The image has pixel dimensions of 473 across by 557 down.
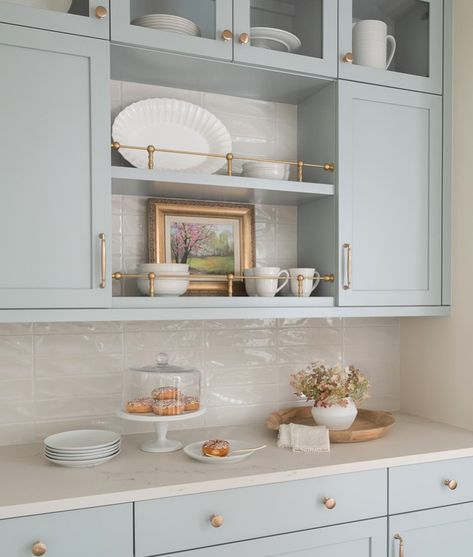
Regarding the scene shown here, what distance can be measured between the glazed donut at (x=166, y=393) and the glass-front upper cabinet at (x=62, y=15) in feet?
3.57

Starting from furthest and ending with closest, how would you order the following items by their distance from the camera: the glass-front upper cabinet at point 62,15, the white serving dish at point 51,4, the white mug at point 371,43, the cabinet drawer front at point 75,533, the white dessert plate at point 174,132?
the white mug at point 371,43 → the white dessert plate at point 174,132 → the white serving dish at point 51,4 → the glass-front upper cabinet at point 62,15 → the cabinet drawer front at point 75,533

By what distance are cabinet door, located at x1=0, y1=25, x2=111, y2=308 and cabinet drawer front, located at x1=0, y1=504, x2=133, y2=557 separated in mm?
572

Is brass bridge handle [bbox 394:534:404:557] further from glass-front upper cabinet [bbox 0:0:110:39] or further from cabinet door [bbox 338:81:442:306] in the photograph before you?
glass-front upper cabinet [bbox 0:0:110:39]

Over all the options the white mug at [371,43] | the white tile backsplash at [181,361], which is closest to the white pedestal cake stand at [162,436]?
the white tile backsplash at [181,361]

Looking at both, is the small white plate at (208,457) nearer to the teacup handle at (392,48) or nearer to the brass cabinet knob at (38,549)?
the brass cabinet knob at (38,549)

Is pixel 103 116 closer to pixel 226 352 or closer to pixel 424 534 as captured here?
pixel 226 352

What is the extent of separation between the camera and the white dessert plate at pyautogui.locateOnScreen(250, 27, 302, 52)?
1901mm

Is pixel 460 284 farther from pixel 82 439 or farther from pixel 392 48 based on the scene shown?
pixel 82 439

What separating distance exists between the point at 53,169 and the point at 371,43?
1.22 m

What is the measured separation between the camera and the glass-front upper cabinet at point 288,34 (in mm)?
1859

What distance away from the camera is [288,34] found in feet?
6.38

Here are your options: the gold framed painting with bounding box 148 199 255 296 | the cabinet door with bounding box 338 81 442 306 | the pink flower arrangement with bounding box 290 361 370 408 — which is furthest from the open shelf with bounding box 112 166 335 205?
the pink flower arrangement with bounding box 290 361 370 408

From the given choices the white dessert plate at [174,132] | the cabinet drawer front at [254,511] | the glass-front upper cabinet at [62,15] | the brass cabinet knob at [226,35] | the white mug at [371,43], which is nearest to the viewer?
the cabinet drawer front at [254,511]

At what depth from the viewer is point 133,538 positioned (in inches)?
57.8
